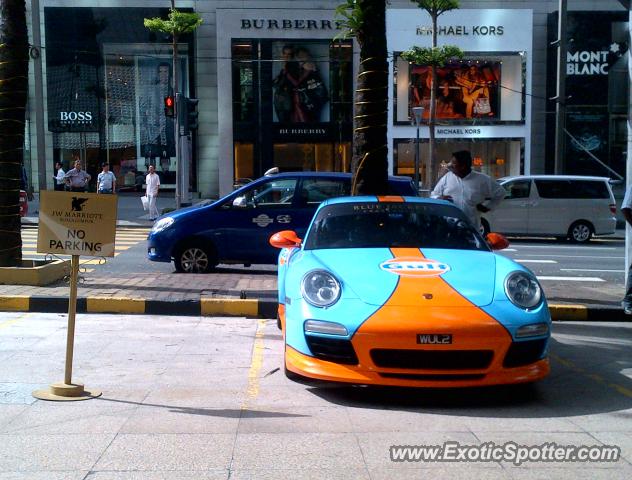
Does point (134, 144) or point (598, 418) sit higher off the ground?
point (134, 144)

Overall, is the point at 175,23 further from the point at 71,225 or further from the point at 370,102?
the point at 71,225

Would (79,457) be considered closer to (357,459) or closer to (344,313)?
(357,459)

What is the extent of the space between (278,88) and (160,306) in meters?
23.7

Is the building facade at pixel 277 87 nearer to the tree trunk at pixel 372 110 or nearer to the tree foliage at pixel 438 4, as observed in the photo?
the tree foliage at pixel 438 4

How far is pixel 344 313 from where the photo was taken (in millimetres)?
5309

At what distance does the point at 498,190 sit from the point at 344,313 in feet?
14.1

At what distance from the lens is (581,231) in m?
20.4

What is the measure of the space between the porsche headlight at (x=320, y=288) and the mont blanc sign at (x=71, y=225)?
4.84 ft

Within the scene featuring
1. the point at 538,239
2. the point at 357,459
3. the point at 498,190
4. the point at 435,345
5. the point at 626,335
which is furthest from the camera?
the point at 538,239

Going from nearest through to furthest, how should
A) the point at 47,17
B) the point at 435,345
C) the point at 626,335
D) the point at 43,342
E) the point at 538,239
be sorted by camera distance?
the point at 435,345, the point at 43,342, the point at 626,335, the point at 538,239, the point at 47,17

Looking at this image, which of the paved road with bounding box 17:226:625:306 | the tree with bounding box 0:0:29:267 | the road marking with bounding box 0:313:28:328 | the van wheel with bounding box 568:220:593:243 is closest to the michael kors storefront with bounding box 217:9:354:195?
the paved road with bounding box 17:226:625:306

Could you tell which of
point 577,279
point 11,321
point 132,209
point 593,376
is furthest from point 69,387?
point 132,209

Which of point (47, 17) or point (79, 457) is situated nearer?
point (79, 457)

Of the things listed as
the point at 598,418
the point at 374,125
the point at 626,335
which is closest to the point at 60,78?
the point at 374,125
